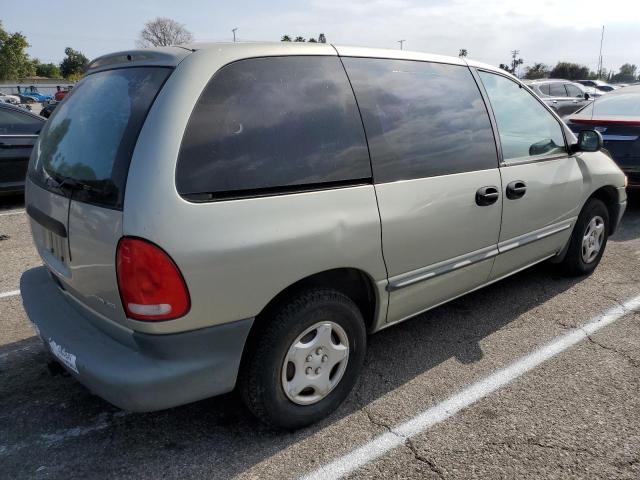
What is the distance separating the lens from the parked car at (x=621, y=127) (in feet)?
20.2

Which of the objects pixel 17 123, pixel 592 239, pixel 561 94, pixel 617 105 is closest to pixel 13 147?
pixel 17 123

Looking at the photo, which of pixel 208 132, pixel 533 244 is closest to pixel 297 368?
pixel 208 132

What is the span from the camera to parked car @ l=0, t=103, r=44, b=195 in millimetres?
6770

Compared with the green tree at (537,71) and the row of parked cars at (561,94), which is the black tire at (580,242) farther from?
the green tree at (537,71)

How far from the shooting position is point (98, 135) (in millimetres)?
2229

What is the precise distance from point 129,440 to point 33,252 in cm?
346

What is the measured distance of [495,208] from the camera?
311 centimetres

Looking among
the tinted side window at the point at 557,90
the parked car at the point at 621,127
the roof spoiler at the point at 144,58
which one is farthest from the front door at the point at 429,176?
the tinted side window at the point at 557,90

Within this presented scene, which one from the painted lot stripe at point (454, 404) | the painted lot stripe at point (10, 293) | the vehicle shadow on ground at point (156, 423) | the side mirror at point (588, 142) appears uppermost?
the side mirror at point (588, 142)

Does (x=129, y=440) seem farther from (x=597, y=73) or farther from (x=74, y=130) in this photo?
(x=597, y=73)

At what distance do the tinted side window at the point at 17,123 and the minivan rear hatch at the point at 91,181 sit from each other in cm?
520

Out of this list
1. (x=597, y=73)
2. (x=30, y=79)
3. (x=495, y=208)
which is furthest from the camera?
(x=30, y=79)

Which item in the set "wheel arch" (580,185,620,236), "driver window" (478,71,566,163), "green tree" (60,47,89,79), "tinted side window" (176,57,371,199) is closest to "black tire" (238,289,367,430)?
"tinted side window" (176,57,371,199)

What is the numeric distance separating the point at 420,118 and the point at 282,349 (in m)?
1.49
